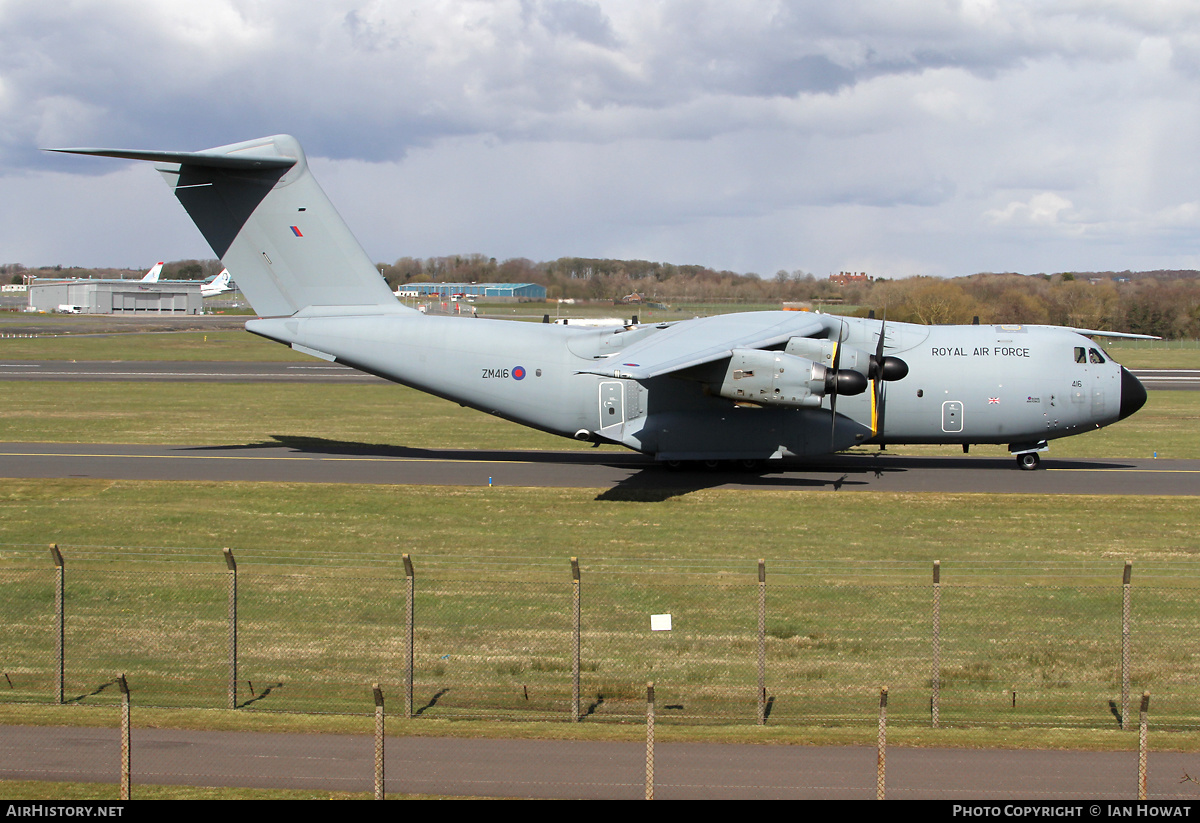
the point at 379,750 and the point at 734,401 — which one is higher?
the point at 734,401

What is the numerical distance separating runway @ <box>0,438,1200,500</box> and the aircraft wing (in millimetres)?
3308

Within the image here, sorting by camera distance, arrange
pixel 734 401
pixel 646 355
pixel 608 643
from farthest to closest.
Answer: pixel 734 401
pixel 646 355
pixel 608 643

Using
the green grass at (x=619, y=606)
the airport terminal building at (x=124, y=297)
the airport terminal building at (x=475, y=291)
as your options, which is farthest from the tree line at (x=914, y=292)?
the airport terminal building at (x=124, y=297)

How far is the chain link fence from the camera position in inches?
454

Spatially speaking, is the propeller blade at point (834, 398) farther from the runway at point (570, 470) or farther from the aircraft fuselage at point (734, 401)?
the runway at point (570, 470)

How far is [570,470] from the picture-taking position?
88.8 feet

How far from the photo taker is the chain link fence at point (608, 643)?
11.5 metres

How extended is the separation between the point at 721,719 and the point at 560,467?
54.7ft

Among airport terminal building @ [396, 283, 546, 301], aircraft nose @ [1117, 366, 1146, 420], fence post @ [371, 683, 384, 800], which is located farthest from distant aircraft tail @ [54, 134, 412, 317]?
airport terminal building @ [396, 283, 546, 301]

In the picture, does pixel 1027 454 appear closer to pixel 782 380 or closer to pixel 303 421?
pixel 782 380

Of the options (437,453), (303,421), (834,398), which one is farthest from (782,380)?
(303,421)

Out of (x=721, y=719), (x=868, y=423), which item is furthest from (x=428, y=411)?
(x=721, y=719)

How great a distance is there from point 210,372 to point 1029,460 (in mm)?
44895

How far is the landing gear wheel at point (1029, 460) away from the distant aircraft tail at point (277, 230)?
17177 mm
